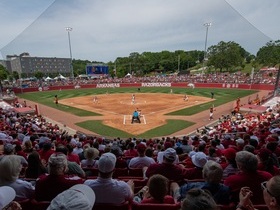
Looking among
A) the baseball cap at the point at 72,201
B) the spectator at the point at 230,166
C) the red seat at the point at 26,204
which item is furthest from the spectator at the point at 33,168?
the spectator at the point at 230,166

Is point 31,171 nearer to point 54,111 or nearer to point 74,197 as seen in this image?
point 74,197

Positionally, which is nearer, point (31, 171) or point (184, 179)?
point (184, 179)

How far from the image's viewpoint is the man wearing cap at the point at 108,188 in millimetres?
3615

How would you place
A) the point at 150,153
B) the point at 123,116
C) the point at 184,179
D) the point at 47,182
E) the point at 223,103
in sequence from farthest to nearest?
1. the point at 223,103
2. the point at 123,116
3. the point at 150,153
4. the point at 184,179
5. the point at 47,182

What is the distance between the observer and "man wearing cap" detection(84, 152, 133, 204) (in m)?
3.62

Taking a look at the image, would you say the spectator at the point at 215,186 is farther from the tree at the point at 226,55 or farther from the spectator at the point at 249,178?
the tree at the point at 226,55

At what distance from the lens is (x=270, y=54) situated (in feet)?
301

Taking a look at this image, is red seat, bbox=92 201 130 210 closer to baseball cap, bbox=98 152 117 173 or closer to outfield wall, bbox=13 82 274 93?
baseball cap, bbox=98 152 117 173

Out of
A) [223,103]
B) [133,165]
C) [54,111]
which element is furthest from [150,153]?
[223,103]

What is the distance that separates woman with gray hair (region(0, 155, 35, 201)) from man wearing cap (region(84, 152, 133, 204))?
3.45 ft

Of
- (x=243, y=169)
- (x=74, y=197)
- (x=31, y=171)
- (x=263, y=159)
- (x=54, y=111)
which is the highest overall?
(x=74, y=197)

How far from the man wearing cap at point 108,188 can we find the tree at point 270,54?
101 meters

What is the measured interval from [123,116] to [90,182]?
78.2ft

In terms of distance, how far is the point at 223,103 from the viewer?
3506 cm
